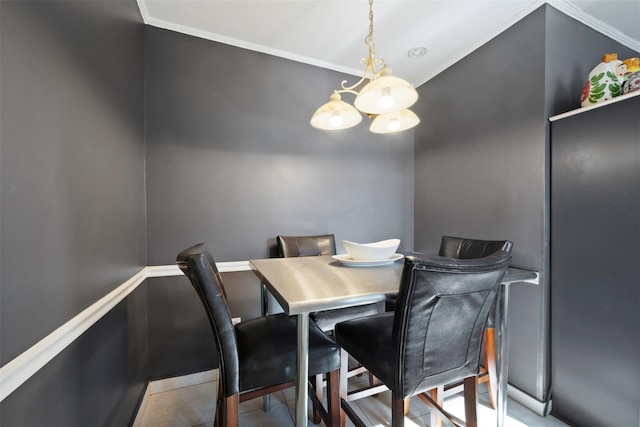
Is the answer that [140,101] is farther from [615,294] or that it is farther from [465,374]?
[615,294]

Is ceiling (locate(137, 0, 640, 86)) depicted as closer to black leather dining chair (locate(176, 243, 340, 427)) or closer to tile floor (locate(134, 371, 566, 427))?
black leather dining chair (locate(176, 243, 340, 427))

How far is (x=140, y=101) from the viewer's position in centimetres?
175

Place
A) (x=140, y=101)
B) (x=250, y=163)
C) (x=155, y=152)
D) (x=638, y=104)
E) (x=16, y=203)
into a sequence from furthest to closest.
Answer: (x=250, y=163) < (x=155, y=152) < (x=140, y=101) < (x=638, y=104) < (x=16, y=203)

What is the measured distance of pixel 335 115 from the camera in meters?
1.48

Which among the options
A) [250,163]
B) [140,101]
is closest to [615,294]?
[250,163]

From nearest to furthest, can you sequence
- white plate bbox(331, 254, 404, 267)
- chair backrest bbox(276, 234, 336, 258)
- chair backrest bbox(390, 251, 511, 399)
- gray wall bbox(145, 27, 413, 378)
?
chair backrest bbox(390, 251, 511, 399) < white plate bbox(331, 254, 404, 267) < gray wall bbox(145, 27, 413, 378) < chair backrest bbox(276, 234, 336, 258)

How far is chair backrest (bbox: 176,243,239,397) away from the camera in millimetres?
909

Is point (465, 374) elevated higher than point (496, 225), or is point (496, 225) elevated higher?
point (496, 225)

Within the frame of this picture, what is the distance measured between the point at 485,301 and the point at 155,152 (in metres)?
2.23

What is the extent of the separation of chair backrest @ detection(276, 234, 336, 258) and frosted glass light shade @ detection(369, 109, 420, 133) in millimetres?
993

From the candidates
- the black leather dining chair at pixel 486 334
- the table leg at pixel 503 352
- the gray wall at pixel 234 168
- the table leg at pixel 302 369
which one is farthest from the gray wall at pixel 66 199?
the table leg at pixel 503 352

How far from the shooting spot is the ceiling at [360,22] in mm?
1723

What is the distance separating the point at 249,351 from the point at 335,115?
1.32m

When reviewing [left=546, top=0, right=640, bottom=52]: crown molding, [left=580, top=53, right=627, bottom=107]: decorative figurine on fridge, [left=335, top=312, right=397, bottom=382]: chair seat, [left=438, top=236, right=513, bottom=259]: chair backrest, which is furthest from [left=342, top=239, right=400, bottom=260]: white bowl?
[left=546, top=0, right=640, bottom=52]: crown molding
